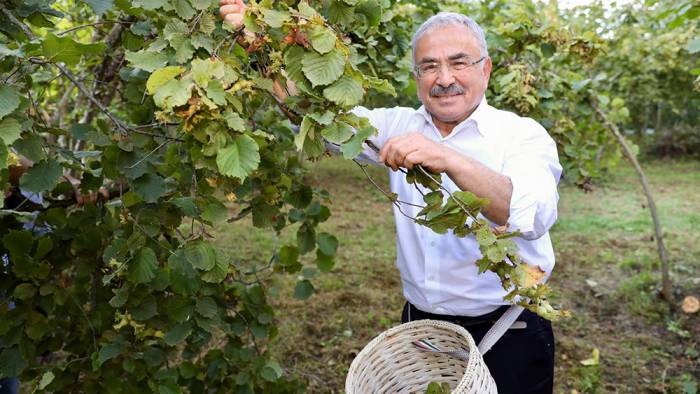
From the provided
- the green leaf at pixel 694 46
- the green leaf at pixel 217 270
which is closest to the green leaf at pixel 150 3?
the green leaf at pixel 217 270

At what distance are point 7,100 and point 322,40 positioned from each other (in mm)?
613

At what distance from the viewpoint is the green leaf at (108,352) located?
1.96 metres

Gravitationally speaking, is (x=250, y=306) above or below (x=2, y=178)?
below

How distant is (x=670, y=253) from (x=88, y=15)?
19.3ft

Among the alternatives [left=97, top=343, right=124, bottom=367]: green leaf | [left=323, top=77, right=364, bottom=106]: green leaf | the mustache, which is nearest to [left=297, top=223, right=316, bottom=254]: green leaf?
[left=97, top=343, right=124, bottom=367]: green leaf

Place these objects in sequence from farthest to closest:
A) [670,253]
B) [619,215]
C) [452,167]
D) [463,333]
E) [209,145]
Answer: [619,215] → [670,253] → [463,333] → [452,167] → [209,145]

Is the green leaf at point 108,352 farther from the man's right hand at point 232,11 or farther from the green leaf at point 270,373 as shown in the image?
the man's right hand at point 232,11

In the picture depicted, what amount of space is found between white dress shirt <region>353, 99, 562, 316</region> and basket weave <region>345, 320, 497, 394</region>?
0.28m

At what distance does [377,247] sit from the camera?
6.57m

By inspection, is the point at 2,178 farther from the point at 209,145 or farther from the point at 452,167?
the point at 452,167

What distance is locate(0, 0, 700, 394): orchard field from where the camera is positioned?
3.46 ft

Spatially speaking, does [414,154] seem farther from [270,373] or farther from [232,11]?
[270,373]

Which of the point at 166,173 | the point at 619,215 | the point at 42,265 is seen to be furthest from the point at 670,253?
the point at 42,265

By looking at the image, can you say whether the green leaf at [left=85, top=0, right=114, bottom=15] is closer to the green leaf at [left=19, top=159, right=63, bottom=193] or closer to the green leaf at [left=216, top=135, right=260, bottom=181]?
the green leaf at [left=19, top=159, right=63, bottom=193]
